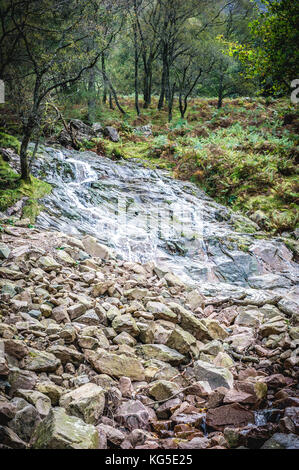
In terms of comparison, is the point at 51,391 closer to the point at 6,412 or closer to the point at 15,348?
the point at 6,412

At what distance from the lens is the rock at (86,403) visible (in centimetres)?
230

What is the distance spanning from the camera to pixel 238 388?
2865mm

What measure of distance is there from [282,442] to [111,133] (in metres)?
17.0

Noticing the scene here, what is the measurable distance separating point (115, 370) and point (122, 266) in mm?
3366

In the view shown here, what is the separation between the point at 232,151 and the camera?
44.2ft

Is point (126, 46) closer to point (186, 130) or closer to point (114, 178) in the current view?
point (186, 130)

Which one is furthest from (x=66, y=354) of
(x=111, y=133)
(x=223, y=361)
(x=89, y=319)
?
(x=111, y=133)

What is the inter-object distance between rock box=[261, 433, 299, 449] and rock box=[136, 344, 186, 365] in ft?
4.88

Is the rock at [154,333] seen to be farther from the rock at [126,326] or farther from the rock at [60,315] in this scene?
the rock at [60,315]

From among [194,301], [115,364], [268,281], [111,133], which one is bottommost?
[268,281]

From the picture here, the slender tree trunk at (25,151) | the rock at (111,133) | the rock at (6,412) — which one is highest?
the rock at (111,133)

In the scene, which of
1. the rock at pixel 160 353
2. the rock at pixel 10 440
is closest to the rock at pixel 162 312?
the rock at pixel 160 353

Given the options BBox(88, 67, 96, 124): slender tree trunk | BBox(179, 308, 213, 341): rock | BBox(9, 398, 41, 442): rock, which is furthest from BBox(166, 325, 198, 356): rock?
BBox(88, 67, 96, 124): slender tree trunk
